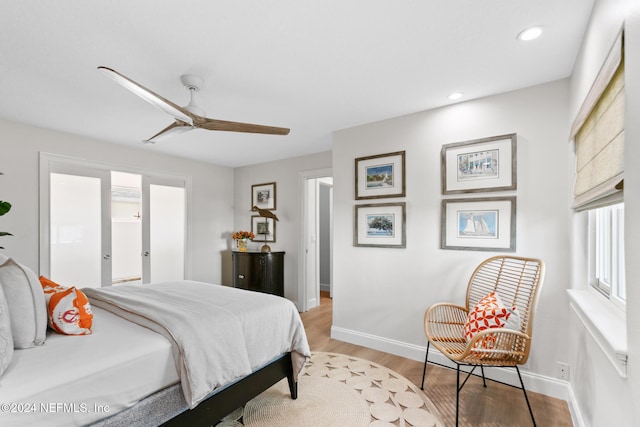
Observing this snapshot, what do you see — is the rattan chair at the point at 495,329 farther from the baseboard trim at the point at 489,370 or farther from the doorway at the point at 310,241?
the doorway at the point at 310,241

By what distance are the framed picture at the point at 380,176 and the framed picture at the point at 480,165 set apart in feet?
1.40

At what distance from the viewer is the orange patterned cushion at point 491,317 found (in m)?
2.01

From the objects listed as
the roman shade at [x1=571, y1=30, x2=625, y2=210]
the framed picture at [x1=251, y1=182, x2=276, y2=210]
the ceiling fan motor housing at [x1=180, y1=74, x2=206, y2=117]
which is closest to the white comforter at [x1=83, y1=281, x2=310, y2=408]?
the ceiling fan motor housing at [x1=180, y1=74, x2=206, y2=117]

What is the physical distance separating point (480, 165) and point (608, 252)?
1111 millimetres

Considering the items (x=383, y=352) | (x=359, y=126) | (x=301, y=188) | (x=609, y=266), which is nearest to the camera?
(x=609, y=266)

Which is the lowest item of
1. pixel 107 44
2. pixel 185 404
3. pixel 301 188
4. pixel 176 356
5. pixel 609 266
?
pixel 185 404

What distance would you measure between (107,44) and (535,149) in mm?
3108

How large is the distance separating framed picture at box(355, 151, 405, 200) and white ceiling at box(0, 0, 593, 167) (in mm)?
458

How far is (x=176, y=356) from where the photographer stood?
152 centimetres

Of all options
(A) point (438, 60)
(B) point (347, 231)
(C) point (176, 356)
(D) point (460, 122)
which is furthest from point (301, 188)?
(C) point (176, 356)

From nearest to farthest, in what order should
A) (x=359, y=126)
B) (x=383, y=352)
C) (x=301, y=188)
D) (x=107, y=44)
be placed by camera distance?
1. (x=107, y=44)
2. (x=383, y=352)
3. (x=359, y=126)
4. (x=301, y=188)

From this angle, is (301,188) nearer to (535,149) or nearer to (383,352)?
(383,352)

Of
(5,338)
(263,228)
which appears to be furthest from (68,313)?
(263,228)

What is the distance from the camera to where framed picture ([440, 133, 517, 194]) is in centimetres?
244
